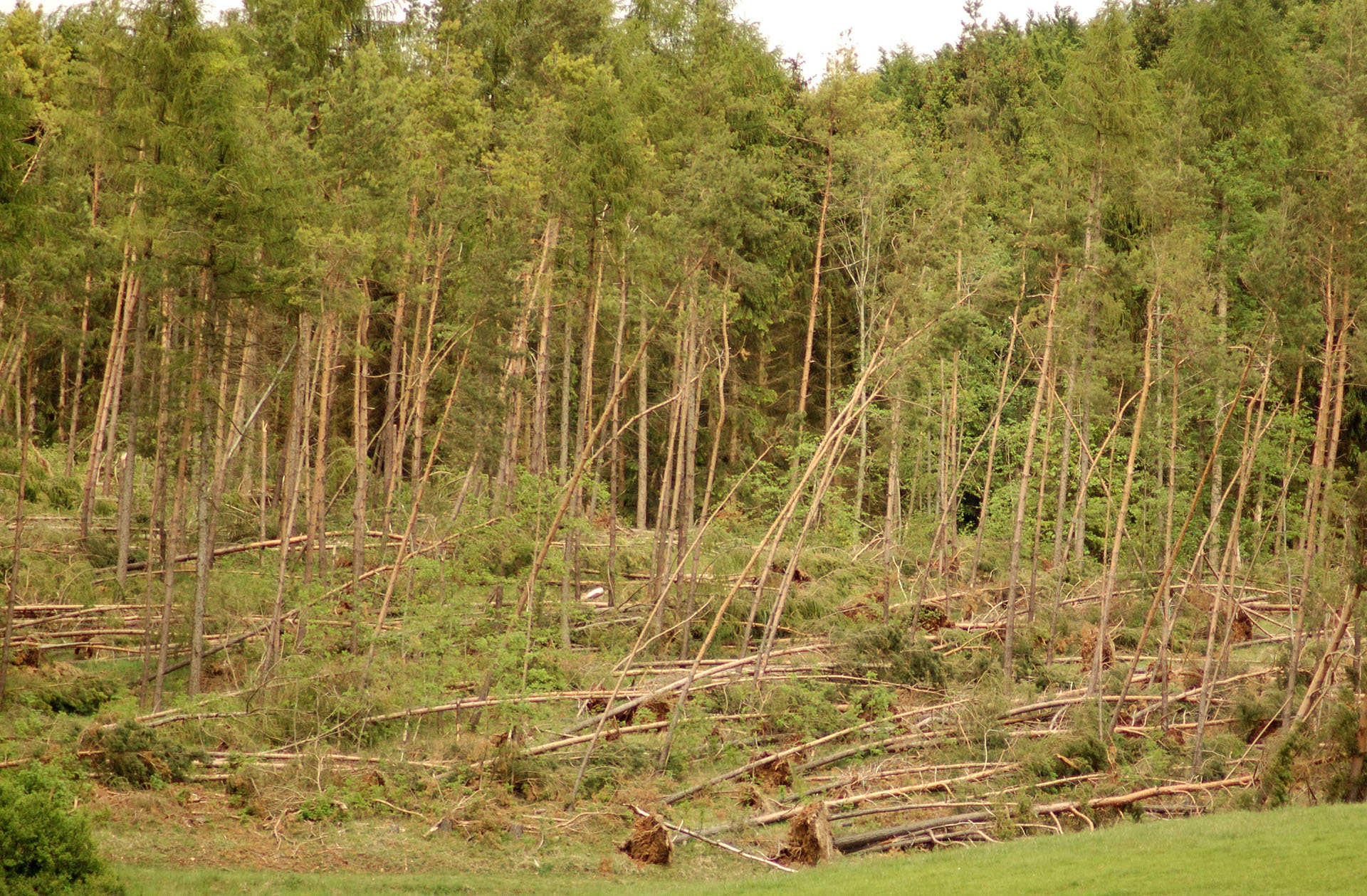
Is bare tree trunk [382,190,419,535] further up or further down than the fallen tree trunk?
further up

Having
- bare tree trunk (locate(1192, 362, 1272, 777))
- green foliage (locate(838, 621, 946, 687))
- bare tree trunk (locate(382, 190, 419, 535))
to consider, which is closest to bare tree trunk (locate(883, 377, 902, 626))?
green foliage (locate(838, 621, 946, 687))

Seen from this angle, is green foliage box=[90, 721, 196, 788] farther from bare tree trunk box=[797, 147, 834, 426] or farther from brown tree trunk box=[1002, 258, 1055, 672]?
bare tree trunk box=[797, 147, 834, 426]

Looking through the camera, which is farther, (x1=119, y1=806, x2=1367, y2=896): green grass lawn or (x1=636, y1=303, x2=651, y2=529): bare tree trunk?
(x1=636, y1=303, x2=651, y2=529): bare tree trunk

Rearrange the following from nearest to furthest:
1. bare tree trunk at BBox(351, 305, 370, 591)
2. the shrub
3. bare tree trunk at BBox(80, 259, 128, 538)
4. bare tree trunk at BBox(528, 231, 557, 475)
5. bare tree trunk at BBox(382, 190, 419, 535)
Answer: the shrub, bare tree trunk at BBox(351, 305, 370, 591), bare tree trunk at BBox(382, 190, 419, 535), bare tree trunk at BBox(528, 231, 557, 475), bare tree trunk at BBox(80, 259, 128, 538)

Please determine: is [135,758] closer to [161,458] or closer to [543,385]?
[161,458]

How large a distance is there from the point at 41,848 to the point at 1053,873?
Answer: 9.74 m

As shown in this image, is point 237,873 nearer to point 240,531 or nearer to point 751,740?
point 751,740

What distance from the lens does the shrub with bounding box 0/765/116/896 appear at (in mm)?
10812

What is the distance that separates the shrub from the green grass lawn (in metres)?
1.42

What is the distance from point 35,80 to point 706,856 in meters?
21.7

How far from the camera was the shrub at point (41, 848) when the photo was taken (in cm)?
1081

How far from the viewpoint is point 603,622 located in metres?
25.2

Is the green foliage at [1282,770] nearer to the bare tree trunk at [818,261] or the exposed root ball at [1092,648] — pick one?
the exposed root ball at [1092,648]

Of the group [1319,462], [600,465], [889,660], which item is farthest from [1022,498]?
[600,465]
